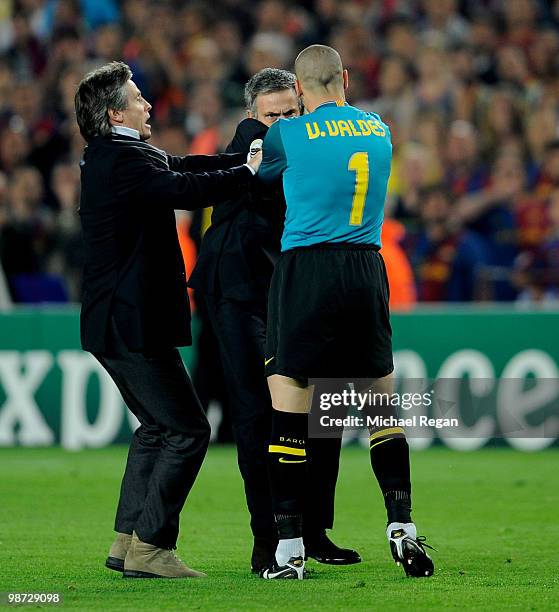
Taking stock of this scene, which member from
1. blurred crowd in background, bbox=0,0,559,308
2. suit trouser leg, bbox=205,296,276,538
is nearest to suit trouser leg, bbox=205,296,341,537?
suit trouser leg, bbox=205,296,276,538

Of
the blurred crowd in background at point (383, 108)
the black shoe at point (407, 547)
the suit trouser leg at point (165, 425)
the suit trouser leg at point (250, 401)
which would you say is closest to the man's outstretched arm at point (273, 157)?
the suit trouser leg at point (250, 401)

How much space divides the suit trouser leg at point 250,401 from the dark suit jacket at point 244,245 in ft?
0.31

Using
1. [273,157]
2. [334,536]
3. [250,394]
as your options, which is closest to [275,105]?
[273,157]

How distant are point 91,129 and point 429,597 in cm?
255

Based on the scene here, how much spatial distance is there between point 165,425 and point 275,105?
1.62 m

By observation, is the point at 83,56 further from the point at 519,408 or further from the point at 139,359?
the point at 139,359

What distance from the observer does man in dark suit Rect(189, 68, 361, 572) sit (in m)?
7.01

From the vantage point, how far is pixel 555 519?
8.88 metres

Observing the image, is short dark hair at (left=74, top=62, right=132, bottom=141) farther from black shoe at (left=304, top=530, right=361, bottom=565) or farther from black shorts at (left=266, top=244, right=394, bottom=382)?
black shoe at (left=304, top=530, right=361, bottom=565)

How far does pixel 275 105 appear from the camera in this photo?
7.07 meters

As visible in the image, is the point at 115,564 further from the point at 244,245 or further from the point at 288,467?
the point at 244,245

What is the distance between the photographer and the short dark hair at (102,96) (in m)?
6.64

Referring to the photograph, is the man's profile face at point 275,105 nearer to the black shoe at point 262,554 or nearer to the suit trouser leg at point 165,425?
the suit trouser leg at point 165,425

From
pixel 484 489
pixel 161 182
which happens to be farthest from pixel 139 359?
pixel 484 489
